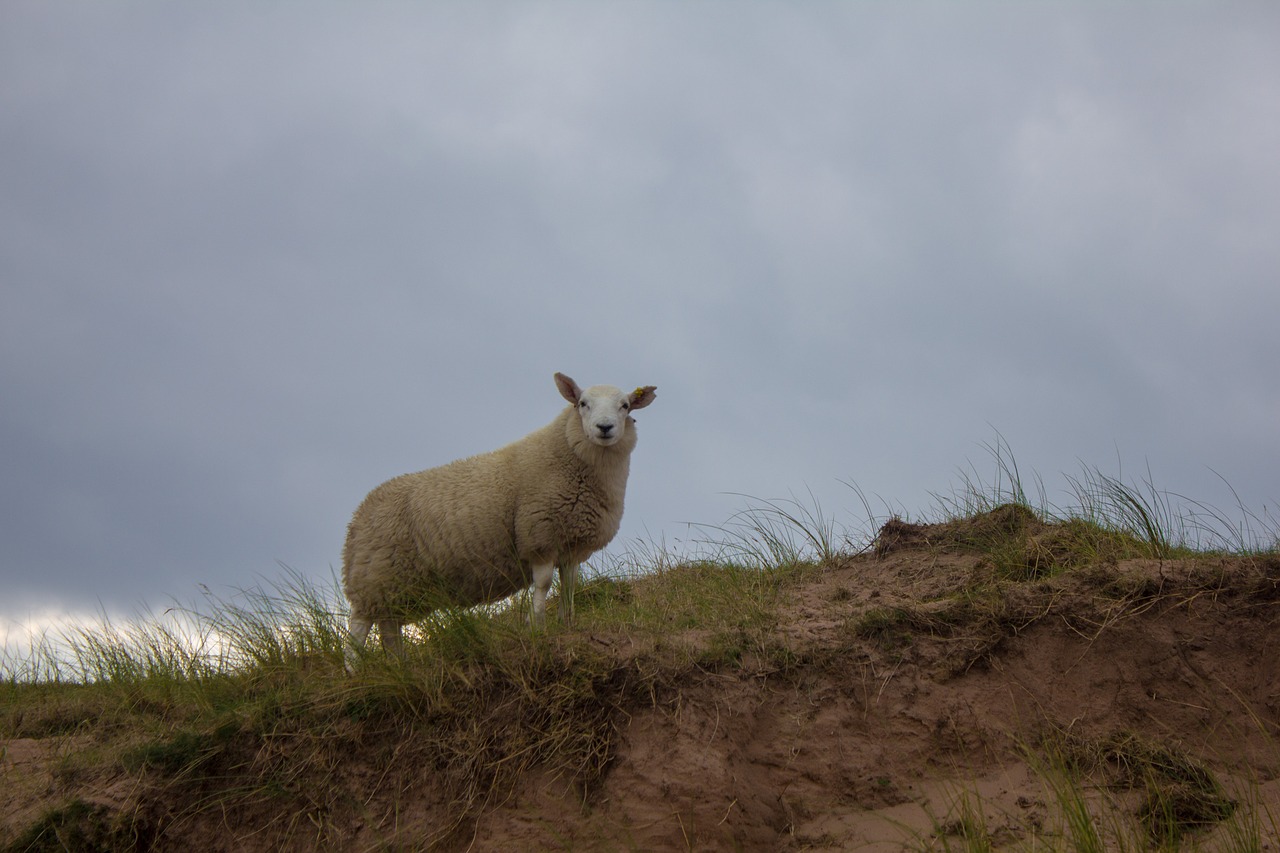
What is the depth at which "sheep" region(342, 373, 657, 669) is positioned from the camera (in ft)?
23.9

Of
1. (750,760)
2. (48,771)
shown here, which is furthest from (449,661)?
(48,771)

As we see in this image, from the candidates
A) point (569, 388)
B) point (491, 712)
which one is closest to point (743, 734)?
point (491, 712)

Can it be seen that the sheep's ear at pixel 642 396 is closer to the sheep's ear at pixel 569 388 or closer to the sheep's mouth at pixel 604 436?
the sheep's ear at pixel 569 388

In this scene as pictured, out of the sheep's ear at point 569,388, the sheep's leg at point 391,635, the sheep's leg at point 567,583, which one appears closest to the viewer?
the sheep's leg at point 391,635

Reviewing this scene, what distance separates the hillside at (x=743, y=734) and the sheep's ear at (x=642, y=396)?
2.38 meters

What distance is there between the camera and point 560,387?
316 inches

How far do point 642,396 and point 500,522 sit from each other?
1674 millimetres

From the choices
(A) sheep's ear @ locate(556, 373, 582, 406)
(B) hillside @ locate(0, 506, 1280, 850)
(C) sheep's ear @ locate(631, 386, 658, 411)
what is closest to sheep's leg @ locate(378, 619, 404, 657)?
(B) hillside @ locate(0, 506, 1280, 850)

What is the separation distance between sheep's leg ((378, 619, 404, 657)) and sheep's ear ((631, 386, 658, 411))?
261 cm

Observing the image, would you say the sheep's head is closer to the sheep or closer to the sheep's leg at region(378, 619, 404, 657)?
the sheep

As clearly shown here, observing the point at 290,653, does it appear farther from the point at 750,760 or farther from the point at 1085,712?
the point at 1085,712

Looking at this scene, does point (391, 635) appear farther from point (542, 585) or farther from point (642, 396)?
point (642, 396)

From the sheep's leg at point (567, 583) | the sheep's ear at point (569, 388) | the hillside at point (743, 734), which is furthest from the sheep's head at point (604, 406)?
the hillside at point (743, 734)

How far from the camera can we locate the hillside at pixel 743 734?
16.1 ft
